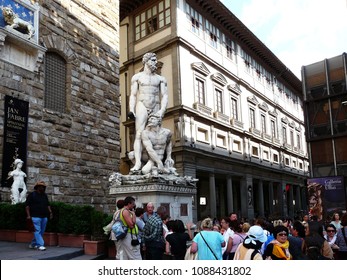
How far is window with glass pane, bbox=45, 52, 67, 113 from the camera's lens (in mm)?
14281

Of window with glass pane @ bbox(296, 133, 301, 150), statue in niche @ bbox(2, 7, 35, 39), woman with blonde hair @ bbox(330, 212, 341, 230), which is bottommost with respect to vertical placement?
woman with blonde hair @ bbox(330, 212, 341, 230)

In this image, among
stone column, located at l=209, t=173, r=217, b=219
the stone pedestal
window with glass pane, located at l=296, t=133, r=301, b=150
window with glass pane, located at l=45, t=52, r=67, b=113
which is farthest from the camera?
window with glass pane, located at l=296, t=133, r=301, b=150

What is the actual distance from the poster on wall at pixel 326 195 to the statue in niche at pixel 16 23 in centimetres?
1257

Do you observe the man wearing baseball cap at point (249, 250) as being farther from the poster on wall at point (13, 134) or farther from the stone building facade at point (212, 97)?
the stone building facade at point (212, 97)

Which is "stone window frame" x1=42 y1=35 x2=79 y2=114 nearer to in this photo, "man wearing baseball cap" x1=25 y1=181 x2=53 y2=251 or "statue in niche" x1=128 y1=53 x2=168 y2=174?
"statue in niche" x1=128 y1=53 x2=168 y2=174

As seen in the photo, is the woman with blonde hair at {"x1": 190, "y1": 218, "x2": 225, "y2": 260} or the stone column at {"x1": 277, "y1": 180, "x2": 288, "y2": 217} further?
the stone column at {"x1": 277, "y1": 180, "x2": 288, "y2": 217}

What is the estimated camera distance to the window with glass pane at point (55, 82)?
46.9ft

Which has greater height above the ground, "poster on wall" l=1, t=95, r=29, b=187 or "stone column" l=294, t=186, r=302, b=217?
"poster on wall" l=1, t=95, r=29, b=187

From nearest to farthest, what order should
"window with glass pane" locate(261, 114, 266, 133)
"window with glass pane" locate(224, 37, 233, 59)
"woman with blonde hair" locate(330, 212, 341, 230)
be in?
"woman with blonde hair" locate(330, 212, 341, 230) → "window with glass pane" locate(224, 37, 233, 59) → "window with glass pane" locate(261, 114, 266, 133)

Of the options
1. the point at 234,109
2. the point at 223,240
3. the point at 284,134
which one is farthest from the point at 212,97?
the point at 223,240

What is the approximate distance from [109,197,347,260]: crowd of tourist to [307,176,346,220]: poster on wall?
10.2 m

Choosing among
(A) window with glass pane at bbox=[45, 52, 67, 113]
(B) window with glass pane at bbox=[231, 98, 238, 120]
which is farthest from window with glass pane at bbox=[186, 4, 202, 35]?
(A) window with glass pane at bbox=[45, 52, 67, 113]

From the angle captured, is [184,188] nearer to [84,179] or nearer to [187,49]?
[84,179]

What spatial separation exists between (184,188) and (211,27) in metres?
22.8
